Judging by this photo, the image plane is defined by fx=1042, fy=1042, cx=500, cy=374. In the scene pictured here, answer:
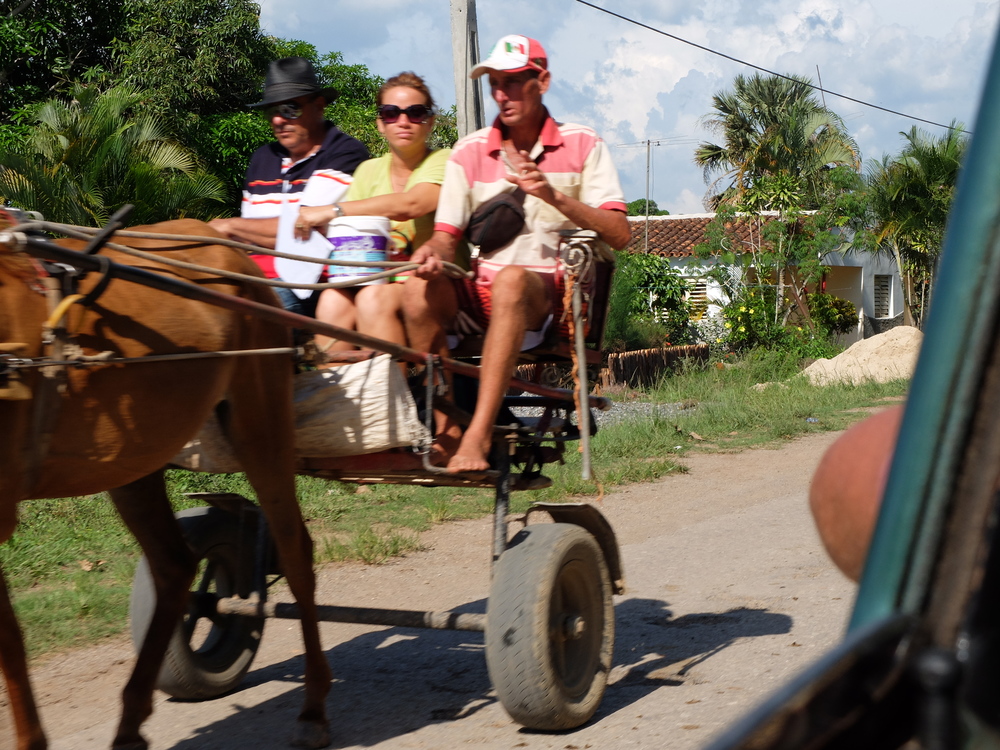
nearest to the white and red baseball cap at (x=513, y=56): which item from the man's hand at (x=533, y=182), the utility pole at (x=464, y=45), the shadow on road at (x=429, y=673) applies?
the man's hand at (x=533, y=182)

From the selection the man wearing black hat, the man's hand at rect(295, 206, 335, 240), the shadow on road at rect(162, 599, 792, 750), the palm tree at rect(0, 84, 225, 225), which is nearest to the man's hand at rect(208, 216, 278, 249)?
the man wearing black hat

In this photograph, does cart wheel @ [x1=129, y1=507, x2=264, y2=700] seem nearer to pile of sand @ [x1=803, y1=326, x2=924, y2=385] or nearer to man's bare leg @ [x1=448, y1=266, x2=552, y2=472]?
man's bare leg @ [x1=448, y1=266, x2=552, y2=472]

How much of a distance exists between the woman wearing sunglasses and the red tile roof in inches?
934

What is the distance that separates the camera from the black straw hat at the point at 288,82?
4680mm

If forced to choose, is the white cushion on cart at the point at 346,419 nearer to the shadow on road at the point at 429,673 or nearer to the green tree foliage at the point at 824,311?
the shadow on road at the point at 429,673

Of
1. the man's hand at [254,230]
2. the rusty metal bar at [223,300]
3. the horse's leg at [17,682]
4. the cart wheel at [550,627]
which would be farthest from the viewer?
the man's hand at [254,230]

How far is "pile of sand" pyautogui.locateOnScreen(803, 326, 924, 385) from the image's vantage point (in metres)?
17.0

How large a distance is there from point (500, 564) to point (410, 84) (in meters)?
2.17

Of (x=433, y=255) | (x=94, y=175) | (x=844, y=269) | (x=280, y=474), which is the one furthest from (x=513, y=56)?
(x=844, y=269)

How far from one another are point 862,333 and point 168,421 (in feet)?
92.5

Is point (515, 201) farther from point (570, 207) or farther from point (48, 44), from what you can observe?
point (48, 44)

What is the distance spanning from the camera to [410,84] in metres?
4.62

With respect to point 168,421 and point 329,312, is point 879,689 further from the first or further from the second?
point 329,312

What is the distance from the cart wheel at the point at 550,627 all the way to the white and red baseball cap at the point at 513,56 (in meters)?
1.89
